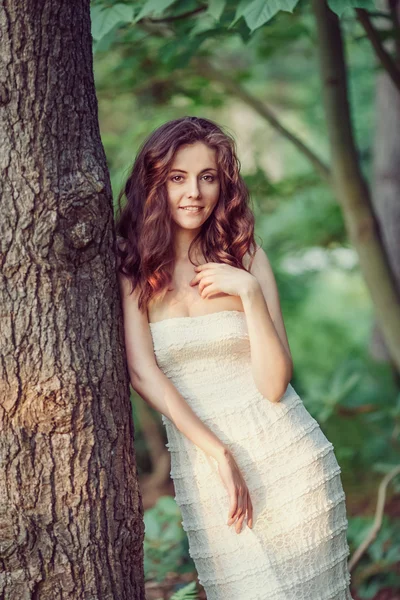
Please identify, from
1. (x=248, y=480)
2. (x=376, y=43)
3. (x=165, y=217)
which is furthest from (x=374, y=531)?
(x=376, y=43)

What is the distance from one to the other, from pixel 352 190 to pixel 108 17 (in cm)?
189

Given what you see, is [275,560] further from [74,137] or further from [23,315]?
[74,137]

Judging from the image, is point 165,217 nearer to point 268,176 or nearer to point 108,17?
point 108,17

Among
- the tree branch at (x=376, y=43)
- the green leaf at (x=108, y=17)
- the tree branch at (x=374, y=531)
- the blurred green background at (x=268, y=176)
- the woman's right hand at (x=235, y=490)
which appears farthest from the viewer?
the tree branch at (x=374, y=531)

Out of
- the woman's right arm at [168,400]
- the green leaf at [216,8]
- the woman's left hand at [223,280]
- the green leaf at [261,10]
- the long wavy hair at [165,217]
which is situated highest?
the green leaf at [216,8]

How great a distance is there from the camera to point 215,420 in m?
2.49

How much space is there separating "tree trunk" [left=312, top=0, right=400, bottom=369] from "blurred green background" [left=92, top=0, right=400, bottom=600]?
28cm

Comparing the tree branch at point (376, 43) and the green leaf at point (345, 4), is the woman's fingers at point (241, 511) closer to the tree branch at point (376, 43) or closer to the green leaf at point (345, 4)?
the green leaf at point (345, 4)

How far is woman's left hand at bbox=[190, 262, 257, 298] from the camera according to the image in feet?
8.20

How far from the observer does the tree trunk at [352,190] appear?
13.3 ft

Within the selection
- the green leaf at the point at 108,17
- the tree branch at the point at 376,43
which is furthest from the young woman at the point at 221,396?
the tree branch at the point at 376,43

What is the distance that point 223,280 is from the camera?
99.0 inches

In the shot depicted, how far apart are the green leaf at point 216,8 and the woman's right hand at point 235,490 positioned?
1.63 metres

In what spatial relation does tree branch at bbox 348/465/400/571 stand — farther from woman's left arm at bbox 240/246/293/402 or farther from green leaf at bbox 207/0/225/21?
green leaf at bbox 207/0/225/21
